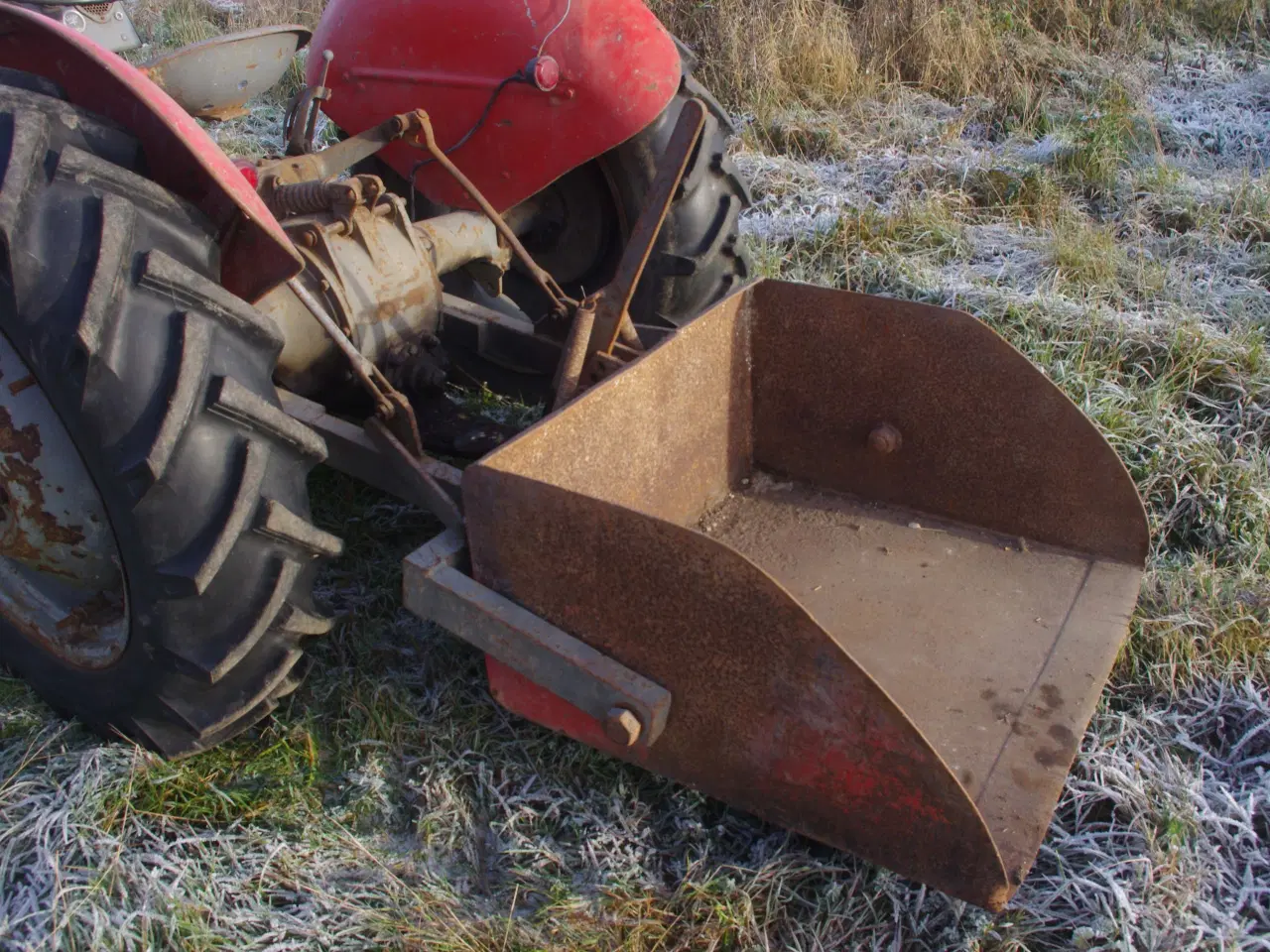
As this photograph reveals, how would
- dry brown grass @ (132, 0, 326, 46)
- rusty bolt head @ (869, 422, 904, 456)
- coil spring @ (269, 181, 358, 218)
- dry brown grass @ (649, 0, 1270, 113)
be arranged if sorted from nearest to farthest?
coil spring @ (269, 181, 358, 218), rusty bolt head @ (869, 422, 904, 456), dry brown grass @ (649, 0, 1270, 113), dry brown grass @ (132, 0, 326, 46)

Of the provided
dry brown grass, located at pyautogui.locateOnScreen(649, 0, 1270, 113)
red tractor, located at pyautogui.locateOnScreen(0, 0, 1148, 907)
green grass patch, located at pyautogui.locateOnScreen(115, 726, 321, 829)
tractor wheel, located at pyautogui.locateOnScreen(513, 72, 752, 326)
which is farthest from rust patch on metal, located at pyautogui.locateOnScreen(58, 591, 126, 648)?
dry brown grass, located at pyautogui.locateOnScreen(649, 0, 1270, 113)

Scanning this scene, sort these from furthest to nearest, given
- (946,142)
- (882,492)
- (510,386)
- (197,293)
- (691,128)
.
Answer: (946,142) < (510,386) < (882,492) < (691,128) < (197,293)

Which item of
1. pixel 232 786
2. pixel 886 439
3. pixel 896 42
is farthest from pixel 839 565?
pixel 896 42

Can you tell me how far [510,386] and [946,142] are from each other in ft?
9.79

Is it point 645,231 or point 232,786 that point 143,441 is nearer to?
point 232,786

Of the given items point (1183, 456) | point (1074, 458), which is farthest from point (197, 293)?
point (1183, 456)

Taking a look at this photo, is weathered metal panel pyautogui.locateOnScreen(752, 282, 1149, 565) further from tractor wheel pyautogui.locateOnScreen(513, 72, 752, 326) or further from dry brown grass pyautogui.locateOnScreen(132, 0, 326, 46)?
dry brown grass pyautogui.locateOnScreen(132, 0, 326, 46)

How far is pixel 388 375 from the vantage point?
2133mm

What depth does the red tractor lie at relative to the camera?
144cm

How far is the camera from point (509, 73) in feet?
7.16

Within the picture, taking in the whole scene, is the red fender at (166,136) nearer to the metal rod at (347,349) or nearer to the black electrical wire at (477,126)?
the metal rod at (347,349)

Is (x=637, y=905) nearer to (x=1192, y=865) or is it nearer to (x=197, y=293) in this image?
(x=1192, y=865)

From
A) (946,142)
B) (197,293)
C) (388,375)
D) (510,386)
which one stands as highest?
(197,293)

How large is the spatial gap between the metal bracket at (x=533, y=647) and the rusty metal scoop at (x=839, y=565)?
1 centimetres
